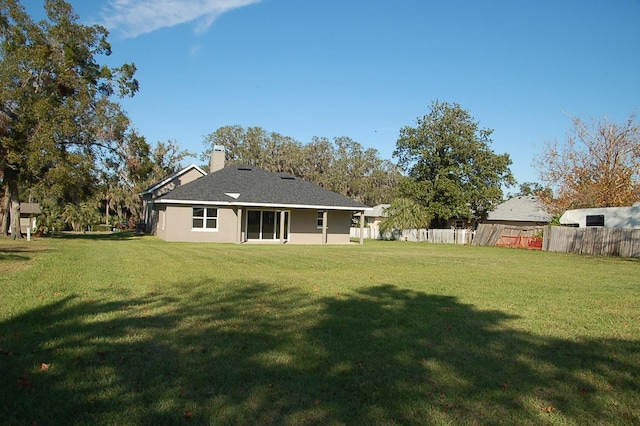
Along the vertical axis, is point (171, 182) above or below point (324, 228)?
above

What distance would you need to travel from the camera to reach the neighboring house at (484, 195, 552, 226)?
46.7 metres

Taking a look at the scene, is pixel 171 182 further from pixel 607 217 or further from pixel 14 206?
pixel 607 217

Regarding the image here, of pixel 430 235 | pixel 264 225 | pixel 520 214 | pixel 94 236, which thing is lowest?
pixel 94 236

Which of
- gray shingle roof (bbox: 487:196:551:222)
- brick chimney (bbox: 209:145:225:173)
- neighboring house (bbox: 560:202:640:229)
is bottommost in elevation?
neighboring house (bbox: 560:202:640:229)

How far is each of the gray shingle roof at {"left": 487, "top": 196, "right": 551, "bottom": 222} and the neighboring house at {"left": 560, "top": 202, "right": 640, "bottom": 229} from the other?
1553 centimetres

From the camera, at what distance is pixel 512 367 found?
199 inches

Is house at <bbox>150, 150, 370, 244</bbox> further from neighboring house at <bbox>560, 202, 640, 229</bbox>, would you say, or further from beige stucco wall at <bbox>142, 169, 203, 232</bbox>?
neighboring house at <bbox>560, 202, 640, 229</bbox>

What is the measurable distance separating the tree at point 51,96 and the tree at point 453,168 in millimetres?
27453

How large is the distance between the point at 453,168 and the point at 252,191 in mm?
22261

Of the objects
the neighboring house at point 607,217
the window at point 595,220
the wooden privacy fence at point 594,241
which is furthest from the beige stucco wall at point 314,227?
the window at point 595,220

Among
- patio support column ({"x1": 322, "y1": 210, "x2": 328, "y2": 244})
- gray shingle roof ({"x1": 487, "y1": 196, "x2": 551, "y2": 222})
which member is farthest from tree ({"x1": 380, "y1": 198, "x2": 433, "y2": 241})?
patio support column ({"x1": 322, "y1": 210, "x2": 328, "y2": 244})

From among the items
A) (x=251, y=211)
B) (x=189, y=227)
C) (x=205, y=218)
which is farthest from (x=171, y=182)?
(x=251, y=211)

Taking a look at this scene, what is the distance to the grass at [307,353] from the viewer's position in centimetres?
381

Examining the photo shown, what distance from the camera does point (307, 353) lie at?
5266mm
